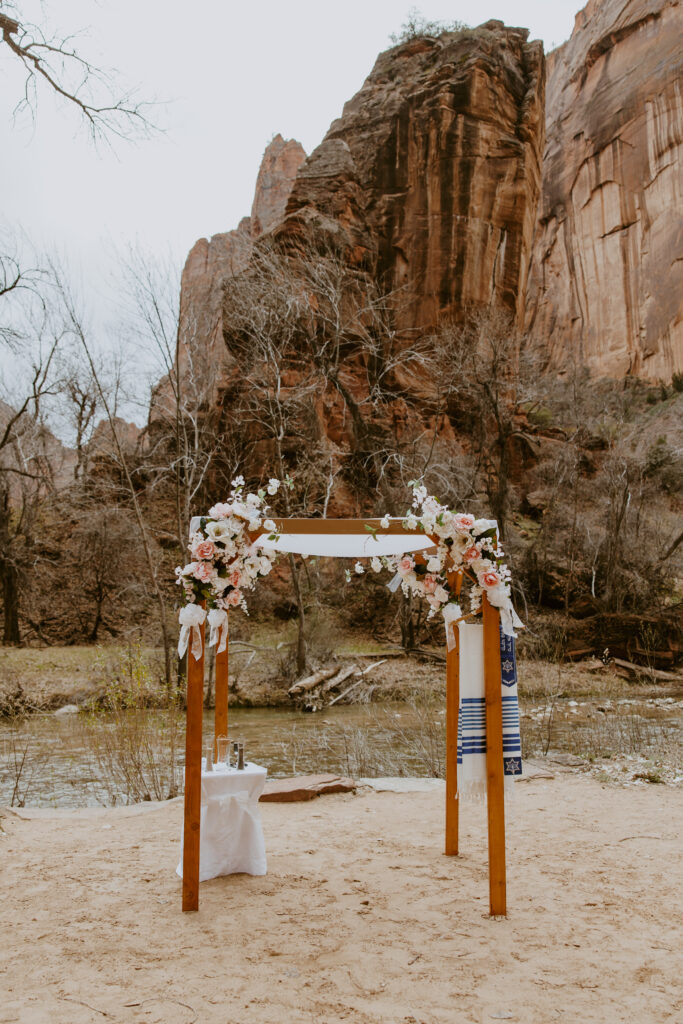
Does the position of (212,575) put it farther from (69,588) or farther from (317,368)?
(69,588)

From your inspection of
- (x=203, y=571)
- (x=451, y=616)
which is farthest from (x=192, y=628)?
(x=451, y=616)

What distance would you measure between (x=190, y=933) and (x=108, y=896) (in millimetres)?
945

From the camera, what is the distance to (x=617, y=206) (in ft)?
133

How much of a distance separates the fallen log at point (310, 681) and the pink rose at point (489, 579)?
11063 millimetres

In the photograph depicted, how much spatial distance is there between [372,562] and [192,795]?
1.84m

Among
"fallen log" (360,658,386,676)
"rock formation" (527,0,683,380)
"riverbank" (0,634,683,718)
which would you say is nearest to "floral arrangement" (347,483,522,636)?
"riverbank" (0,634,683,718)

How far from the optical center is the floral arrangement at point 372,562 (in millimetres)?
4582

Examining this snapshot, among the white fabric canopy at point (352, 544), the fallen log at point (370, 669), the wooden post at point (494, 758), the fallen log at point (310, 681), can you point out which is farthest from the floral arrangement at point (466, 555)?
the fallen log at point (370, 669)

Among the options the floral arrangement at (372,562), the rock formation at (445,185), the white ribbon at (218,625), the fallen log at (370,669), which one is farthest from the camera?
the rock formation at (445,185)

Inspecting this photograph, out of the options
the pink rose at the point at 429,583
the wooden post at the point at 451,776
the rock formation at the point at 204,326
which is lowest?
the wooden post at the point at 451,776

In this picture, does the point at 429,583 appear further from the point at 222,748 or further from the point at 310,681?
Result: the point at 310,681

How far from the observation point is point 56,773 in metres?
9.62

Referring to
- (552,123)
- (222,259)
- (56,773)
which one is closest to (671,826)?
(56,773)

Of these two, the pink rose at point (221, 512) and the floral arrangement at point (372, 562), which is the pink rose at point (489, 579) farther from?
the pink rose at point (221, 512)
